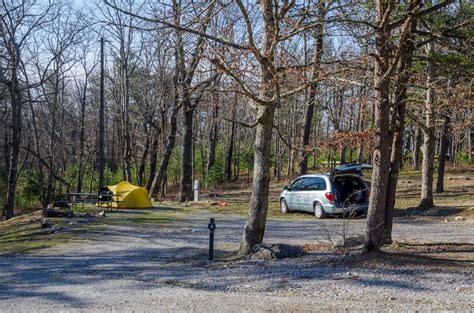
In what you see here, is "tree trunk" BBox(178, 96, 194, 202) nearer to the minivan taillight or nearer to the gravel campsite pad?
the minivan taillight

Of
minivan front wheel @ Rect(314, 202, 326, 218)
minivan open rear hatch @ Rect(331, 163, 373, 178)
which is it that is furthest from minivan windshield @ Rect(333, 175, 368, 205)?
minivan front wheel @ Rect(314, 202, 326, 218)

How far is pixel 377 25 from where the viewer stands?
349 inches

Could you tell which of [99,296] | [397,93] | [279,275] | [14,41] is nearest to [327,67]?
[397,93]

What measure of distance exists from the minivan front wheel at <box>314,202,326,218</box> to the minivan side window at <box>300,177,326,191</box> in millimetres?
606

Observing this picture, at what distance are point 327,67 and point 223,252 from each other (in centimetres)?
455

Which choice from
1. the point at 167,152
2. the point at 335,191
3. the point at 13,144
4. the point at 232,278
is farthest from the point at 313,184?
the point at 13,144

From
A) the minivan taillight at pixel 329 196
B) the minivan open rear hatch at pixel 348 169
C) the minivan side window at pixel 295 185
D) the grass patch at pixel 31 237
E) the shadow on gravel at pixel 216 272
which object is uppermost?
the minivan open rear hatch at pixel 348 169

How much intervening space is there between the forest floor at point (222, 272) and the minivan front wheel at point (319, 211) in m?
2.28

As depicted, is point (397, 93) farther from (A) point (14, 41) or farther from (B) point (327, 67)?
(A) point (14, 41)

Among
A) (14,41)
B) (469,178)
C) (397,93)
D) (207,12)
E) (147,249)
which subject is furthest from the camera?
(469,178)

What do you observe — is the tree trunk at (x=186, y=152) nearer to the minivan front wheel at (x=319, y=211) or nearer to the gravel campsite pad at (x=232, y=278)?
the minivan front wheel at (x=319, y=211)

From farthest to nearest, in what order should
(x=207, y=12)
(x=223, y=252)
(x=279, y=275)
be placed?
1. (x=223, y=252)
2. (x=207, y=12)
3. (x=279, y=275)

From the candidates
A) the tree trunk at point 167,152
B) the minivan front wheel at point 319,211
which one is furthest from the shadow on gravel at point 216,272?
the tree trunk at point 167,152

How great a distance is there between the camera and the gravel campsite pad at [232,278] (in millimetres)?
6773
